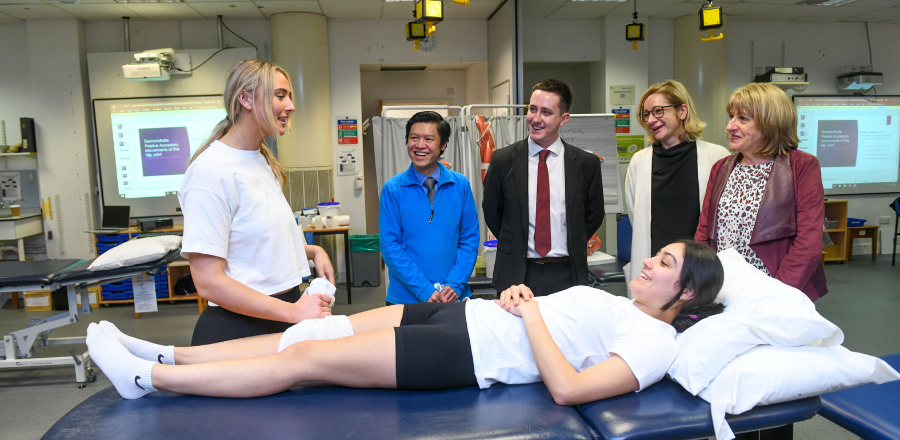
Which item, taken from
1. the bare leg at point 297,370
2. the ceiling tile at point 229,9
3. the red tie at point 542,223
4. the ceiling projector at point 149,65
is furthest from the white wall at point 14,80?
the red tie at point 542,223

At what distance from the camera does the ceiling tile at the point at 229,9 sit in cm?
480

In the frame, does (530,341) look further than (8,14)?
No

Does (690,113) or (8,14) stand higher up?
(8,14)

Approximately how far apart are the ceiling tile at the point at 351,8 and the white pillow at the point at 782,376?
4.60m

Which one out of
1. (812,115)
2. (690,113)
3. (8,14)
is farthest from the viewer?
(812,115)

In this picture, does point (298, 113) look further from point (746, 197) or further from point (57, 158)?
point (746, 197)

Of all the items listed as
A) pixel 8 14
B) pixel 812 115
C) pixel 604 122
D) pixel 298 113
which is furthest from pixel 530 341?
pixel 812 115

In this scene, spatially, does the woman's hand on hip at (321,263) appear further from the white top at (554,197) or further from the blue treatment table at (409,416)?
the white top at (554,197)

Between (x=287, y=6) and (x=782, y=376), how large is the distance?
5009mm

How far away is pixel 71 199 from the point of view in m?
5.10

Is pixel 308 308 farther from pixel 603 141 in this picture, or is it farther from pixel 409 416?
pixel 603 141

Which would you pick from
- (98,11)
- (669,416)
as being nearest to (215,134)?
(669,416)

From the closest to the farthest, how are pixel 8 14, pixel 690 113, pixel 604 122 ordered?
pixel 690 113, pixel 604 122, pixel 8 14

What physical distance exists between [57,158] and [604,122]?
5.15m
